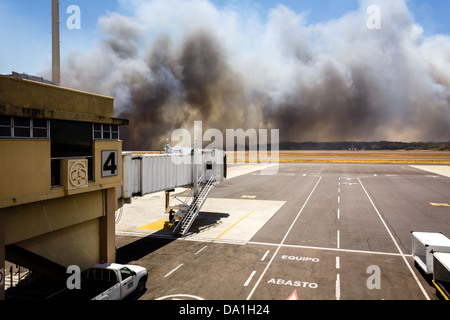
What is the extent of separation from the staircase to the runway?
960 mm

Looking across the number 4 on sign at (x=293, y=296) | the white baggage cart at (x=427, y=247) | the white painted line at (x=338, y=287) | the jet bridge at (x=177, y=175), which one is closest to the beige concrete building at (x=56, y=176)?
the jet bridge at (x=177, y=175)

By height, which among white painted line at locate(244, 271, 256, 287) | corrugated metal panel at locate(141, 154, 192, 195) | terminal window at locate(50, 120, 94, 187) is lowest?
white painted line at locate(244, 271, 256, 287)

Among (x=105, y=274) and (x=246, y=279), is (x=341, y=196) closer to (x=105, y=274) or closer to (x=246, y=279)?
(x=246, y=279)

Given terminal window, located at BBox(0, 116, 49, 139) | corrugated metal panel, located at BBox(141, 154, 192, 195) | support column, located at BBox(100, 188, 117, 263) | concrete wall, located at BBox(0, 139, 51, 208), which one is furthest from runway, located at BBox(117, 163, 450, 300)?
terminal window, located at BBox(0, 116, 49, 139)

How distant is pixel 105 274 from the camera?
15.0 metres

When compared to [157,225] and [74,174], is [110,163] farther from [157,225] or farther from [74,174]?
[157,225]

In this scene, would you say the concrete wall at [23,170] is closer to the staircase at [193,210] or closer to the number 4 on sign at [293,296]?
the number 4 on sign at [293,296]

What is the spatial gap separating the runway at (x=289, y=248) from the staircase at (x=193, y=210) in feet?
3.15

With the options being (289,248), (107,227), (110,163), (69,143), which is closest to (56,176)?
(69,143)

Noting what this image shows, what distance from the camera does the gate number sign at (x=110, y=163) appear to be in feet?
54.0

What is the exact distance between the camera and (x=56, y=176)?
1387 centimetres

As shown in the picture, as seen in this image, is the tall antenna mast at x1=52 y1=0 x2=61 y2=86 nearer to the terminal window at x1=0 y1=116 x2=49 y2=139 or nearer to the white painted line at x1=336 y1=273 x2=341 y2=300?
the terminal window at x1=0 y1=116 x2=49 y2=139

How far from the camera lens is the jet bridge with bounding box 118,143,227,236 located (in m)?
20.2
